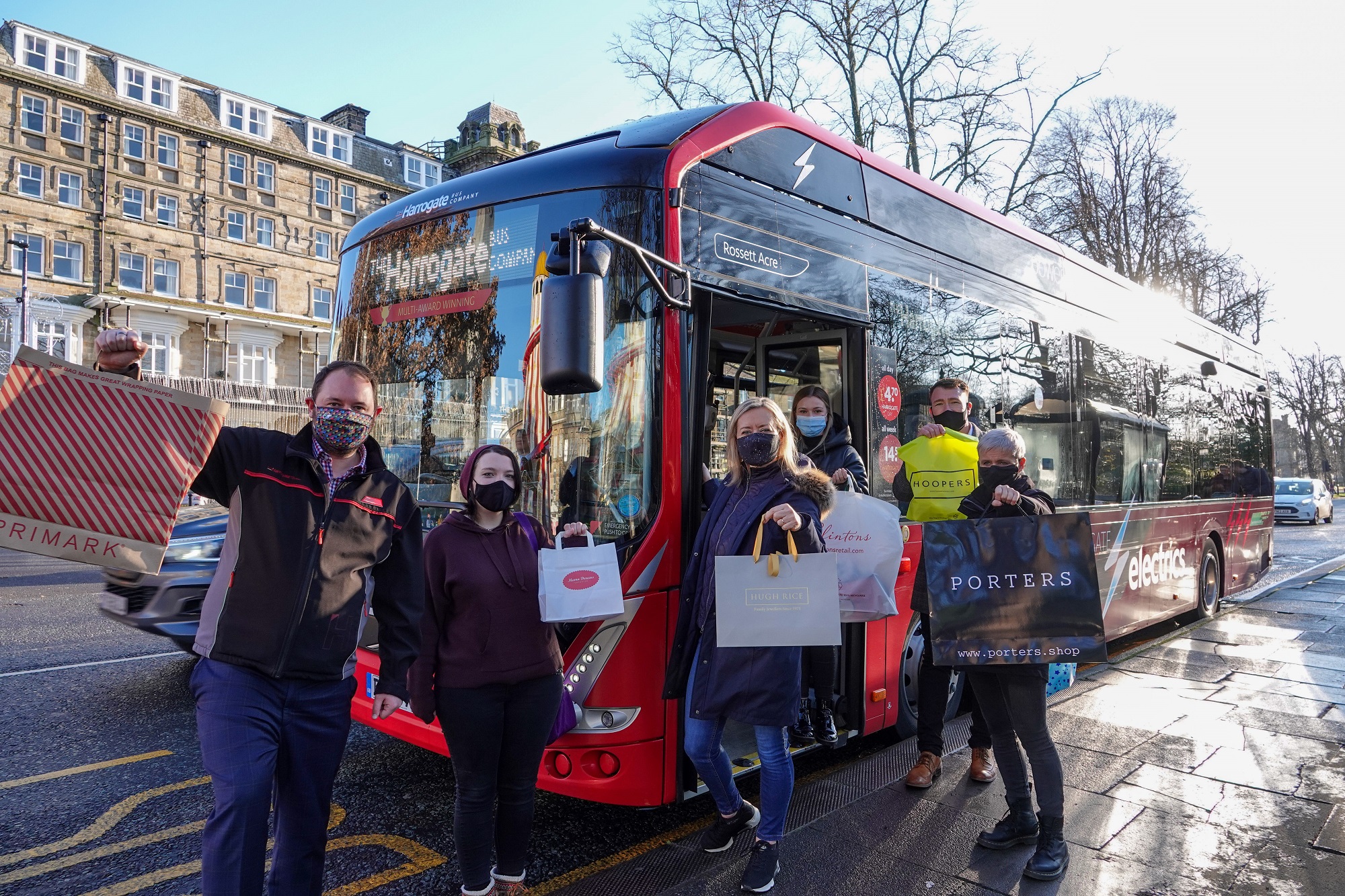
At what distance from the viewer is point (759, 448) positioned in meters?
3.44

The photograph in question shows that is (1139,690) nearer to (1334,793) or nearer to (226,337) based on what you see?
(1334,793)

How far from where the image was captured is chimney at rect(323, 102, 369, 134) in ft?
135

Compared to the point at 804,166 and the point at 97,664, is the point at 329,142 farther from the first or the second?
the point at 804,166

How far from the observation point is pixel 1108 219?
92.1 ft

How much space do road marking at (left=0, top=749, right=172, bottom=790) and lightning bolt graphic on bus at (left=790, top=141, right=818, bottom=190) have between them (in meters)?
4.64

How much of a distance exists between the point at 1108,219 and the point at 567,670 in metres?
29.5

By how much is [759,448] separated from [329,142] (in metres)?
41.4

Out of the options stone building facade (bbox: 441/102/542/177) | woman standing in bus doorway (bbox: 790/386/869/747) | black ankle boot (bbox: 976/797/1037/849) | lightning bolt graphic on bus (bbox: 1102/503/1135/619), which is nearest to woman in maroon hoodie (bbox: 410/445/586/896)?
woman standing in bus doorway (bbox: 790/386/869/747)

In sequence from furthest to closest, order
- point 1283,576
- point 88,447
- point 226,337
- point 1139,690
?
point 226,337 → point 1283,576 → point 1139,690 → point 88,447

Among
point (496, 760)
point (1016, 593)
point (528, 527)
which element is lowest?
point (496, 760)

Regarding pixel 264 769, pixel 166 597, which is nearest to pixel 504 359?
pixel 264 769

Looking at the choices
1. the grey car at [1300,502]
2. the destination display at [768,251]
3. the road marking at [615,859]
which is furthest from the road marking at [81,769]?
the grey car at [1300,502]

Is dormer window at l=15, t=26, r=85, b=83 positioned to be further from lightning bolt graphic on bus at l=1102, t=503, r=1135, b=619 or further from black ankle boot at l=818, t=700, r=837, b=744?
black ankle boot at l=818, t=700, r=837, b=744

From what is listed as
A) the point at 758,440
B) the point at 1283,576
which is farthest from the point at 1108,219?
the point at 758,440
